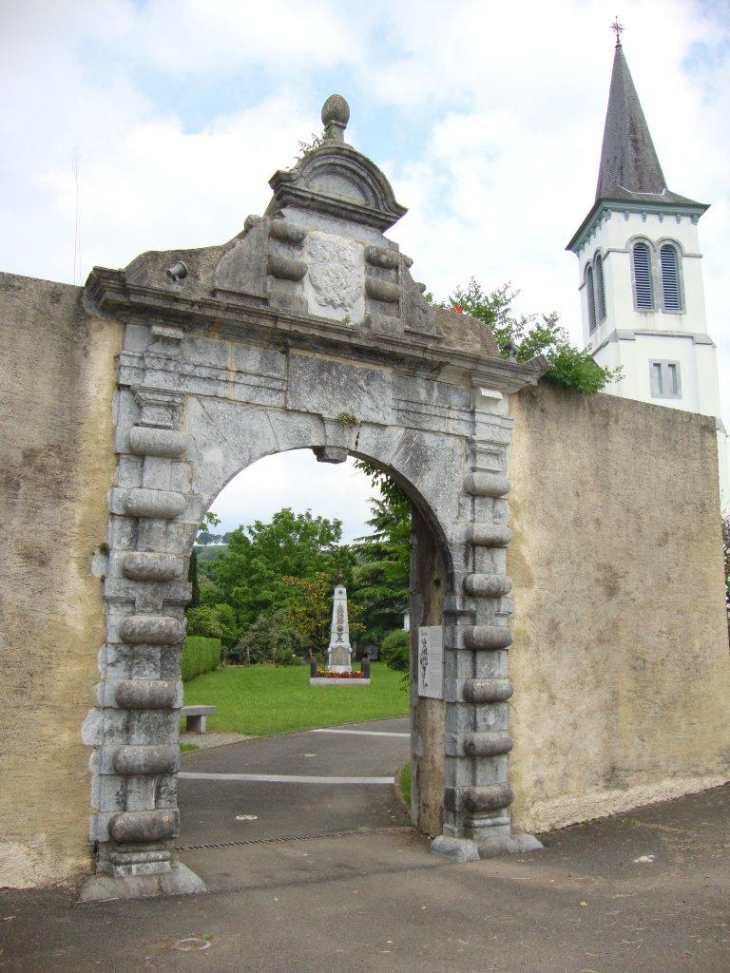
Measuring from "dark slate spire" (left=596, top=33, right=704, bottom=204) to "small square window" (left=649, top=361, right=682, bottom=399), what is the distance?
8253mm

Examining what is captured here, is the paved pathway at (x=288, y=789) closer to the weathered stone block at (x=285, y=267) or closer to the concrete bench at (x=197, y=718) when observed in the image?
the concrete bench at (x=197, y=718)

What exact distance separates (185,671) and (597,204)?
108 feet

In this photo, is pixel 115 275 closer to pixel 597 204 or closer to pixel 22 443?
pixel 22 443

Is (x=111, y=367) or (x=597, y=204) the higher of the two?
(x=597, y=204)

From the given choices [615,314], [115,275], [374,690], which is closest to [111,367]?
[115,275]

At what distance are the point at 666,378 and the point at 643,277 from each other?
5.35 metres

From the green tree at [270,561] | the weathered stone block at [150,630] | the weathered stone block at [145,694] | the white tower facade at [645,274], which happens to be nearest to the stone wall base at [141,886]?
the weathered stone block at [145,694]

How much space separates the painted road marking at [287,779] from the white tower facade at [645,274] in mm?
34589

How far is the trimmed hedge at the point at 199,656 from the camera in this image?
22094mm

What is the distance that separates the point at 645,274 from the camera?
43688mm

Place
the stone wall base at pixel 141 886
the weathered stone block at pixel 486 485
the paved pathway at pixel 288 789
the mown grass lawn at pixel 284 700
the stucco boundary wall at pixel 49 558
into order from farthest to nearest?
the mown grass lawn at pixel 284 700, the paved pathway at pixel 288 789, the weathered stone block at pixel 486 485, the stucco boundary wall at pixel 49 558, the stone wall base at pixel 141 886

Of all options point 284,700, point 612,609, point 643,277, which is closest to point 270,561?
point 284,700

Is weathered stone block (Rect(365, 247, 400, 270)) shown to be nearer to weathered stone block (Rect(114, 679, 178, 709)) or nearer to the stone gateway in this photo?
the stone gateway

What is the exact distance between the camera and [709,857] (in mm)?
6719
